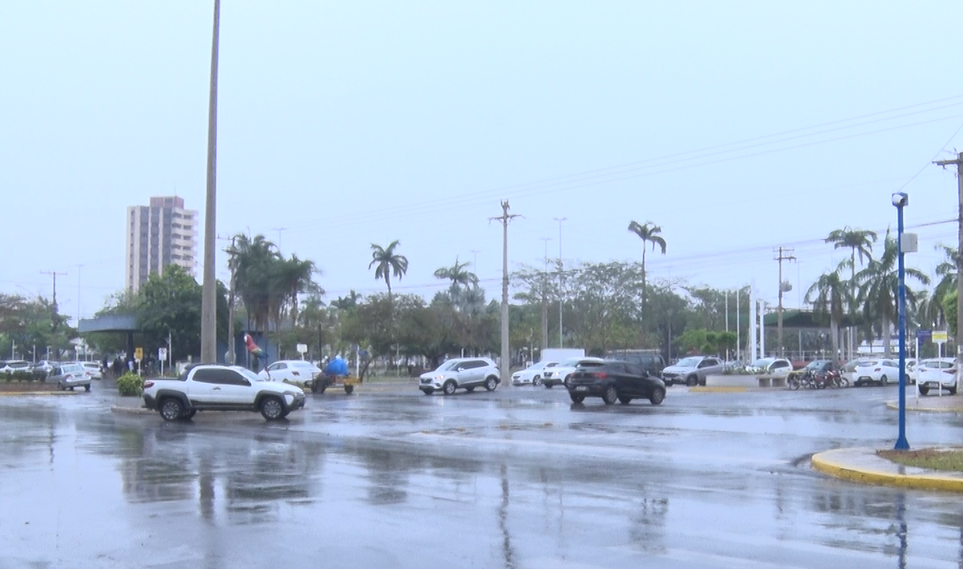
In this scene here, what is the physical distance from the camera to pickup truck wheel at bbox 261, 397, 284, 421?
1228 inches

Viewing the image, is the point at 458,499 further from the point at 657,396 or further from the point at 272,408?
the point at 657,396

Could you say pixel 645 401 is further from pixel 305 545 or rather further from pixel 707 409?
pixel 305 545

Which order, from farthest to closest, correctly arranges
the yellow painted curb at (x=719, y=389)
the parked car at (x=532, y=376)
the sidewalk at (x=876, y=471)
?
the parked car at (x=532, y=376) → the yellow painted curb at (x=719, y=389) → the sidewalk at (x=876, y=471)

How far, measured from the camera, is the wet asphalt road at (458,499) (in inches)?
400

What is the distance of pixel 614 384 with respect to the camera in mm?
39094

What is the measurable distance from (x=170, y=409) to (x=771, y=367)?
4175cm

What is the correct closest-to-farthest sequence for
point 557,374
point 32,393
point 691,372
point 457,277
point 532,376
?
point 32,393, point 557,374, point 691,372, point 532,376, point 457,277

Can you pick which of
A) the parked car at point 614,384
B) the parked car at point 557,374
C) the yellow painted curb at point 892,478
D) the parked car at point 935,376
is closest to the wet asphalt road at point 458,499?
the yellow painted curb at point 892,478

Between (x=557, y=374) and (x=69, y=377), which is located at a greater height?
(x=557, y=374)

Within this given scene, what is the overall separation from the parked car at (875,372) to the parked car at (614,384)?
22856mm

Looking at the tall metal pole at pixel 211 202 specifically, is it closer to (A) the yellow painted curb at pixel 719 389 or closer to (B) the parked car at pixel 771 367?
(A) the yellow painted curb at pixel 719 389

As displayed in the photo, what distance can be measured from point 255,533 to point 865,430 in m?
19.4

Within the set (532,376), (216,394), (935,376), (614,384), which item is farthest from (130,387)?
(935,376)

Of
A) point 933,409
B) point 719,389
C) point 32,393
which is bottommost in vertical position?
point 32,393
